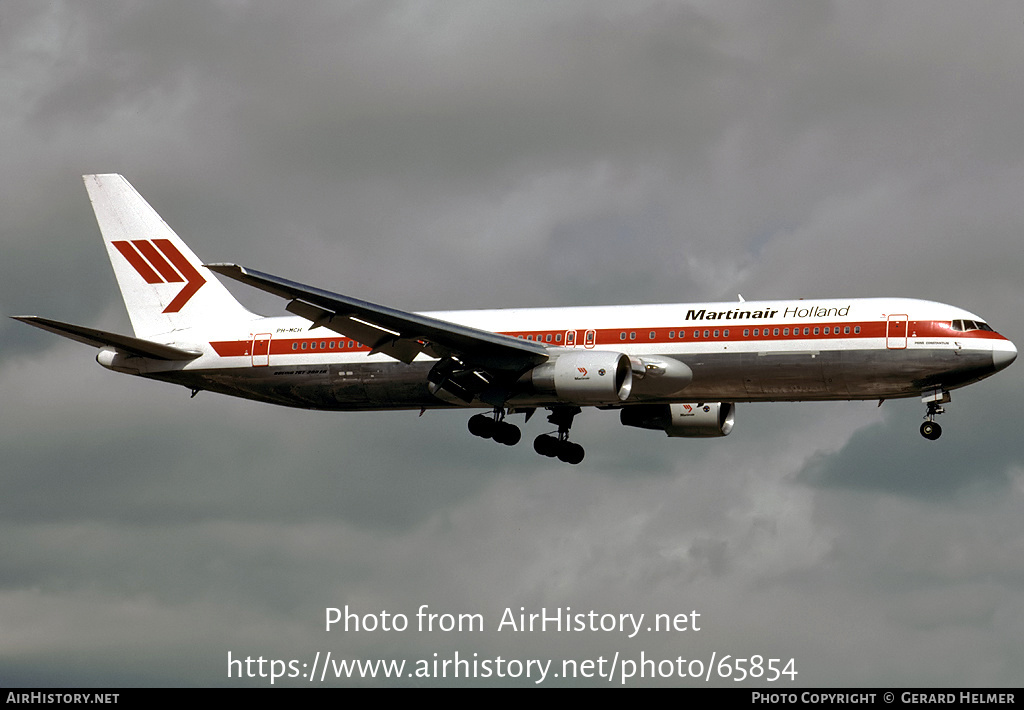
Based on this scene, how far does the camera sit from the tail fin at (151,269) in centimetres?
6725

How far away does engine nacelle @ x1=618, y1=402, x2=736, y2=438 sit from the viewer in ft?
214

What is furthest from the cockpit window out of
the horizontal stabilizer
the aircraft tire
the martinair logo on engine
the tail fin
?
the martinair logo on engine

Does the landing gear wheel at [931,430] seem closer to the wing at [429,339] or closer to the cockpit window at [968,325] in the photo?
the cockpit window at [968,325]

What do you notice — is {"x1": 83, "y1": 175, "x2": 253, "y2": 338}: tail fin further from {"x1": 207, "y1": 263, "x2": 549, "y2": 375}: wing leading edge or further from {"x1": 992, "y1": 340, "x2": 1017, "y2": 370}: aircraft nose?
{"x1": 992, "y1": 340, "x2": 1017, "y2": 370}: aircraft nose

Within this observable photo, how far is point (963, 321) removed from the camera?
184 ft

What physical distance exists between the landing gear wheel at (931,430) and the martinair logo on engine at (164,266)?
99.5ft

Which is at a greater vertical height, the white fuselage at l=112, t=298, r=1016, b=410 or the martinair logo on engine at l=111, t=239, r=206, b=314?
the martinair logo on engine at l=111, t=239, r=206, b=314

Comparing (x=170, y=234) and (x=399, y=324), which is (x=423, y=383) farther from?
(x=170, y=234)

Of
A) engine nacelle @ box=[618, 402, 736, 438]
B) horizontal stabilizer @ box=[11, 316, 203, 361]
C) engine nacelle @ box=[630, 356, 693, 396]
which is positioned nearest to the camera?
engine nacelle @ box=[630, 356, 693, 396]

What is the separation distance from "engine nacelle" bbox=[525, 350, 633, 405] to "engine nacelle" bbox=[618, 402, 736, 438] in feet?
25.2

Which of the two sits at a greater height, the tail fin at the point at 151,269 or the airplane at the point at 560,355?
the tail fin at the point at 151,269

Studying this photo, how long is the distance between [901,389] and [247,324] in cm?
2619

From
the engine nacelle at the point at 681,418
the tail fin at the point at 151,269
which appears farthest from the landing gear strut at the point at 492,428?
the tail fin at the point at 151,269

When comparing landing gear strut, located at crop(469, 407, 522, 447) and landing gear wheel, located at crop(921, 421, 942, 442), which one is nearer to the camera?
landing gear wheel, located at crop(921, 421, 942, 442)
